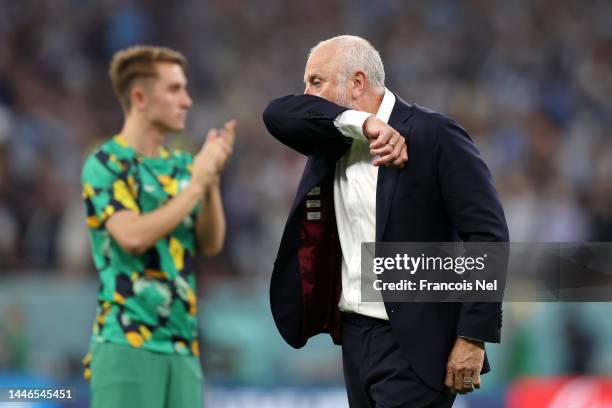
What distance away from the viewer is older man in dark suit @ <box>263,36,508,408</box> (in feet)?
12.4

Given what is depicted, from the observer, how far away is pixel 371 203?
13.0 feet

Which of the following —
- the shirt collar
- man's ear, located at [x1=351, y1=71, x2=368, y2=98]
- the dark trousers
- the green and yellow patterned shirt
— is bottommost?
the dark trousers

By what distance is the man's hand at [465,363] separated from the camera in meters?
3.75

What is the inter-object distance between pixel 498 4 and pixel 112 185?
10.4m

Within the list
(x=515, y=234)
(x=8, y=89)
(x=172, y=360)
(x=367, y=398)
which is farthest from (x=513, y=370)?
(x=8, y=89)

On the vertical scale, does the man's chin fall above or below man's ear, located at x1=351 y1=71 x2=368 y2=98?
above

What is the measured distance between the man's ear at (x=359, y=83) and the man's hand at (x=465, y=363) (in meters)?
0.94

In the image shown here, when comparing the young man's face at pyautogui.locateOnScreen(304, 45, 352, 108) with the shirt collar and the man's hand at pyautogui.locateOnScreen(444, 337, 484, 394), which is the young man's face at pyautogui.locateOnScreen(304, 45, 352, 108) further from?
the man's hand at pyautogui.locateOnScreen(444, 337, 484, 394)

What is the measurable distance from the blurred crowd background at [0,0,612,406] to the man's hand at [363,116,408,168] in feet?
15.1

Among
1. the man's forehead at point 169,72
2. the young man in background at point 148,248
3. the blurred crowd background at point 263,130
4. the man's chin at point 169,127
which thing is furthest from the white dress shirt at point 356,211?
Answer: the blurred crowd background at point 263,130

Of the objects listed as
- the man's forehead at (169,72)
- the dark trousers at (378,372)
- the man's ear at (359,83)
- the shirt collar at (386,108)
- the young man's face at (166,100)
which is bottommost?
the dark trousers at (378,372)

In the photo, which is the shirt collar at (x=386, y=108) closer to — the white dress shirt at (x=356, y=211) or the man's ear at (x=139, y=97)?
the white dress shirt at (x=356, y=211)

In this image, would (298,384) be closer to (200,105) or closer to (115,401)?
(115,401)

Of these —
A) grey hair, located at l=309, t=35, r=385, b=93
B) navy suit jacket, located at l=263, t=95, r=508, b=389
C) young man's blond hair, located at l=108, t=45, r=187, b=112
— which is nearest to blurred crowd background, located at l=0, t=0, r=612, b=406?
young man's blond hair, located at l=108, t=45, r=187, b=112
